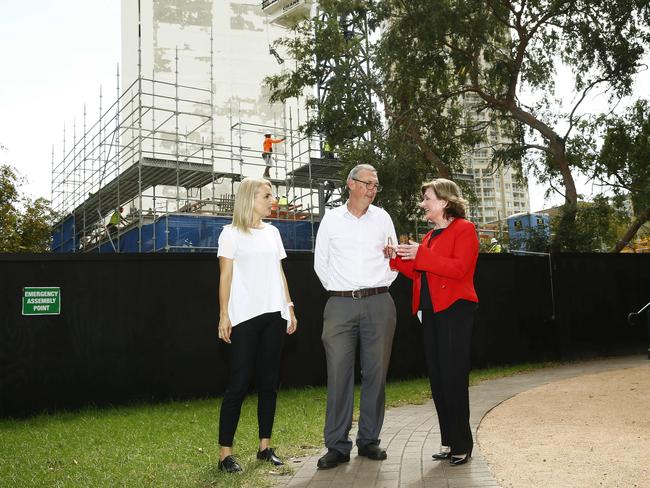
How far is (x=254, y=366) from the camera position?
477 cm

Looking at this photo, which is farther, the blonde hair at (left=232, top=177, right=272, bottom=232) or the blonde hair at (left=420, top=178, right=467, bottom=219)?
the blonde hair at (left=420, top=178, right=467, bottom=219)

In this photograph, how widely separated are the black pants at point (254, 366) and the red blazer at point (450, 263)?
106 cm

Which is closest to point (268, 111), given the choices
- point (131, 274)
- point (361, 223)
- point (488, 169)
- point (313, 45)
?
point (313, 45)

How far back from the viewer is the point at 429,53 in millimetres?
17828

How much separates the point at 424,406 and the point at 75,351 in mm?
4083

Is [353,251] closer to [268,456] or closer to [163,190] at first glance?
[268,456]

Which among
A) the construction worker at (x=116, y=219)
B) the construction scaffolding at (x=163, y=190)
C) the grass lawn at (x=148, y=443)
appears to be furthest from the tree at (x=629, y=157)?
the construction worker at (x=116, y=219)

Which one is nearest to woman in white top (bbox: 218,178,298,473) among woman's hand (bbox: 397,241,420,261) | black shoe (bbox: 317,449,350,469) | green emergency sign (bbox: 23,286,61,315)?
black shoe (bbox: 317,449,350,469)

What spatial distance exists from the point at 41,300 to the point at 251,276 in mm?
4281

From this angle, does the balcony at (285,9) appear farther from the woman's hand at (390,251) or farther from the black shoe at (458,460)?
the black shoe at (458,460)

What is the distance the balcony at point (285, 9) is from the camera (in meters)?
32.2

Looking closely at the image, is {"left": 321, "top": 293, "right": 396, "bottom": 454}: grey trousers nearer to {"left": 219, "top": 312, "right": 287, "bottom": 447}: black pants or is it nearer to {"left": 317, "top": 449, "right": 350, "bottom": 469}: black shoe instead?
{"left": 317, "top": 449, "right": 350, "bottom": 469}: black shoe

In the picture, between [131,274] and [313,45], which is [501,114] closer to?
[313,45]

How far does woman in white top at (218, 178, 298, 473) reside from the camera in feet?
15.2
